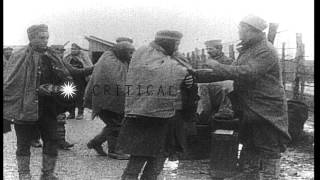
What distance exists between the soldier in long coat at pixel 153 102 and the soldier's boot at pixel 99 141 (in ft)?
8.90

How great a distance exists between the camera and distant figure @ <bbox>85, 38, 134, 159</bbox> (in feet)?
23.6

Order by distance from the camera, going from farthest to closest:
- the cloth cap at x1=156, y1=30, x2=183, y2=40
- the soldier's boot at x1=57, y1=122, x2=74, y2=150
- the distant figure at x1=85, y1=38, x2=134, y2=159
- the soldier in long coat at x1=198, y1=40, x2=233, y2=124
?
the soldier in long coat at x1=198, y1=40, x2=233, y2=124
the soldier's boot at x1=57, y1=122, x2=74, y2=150
the distant figure at x1=85, y1=38, x2=134, y2=159
the cloth cap at x1=156, y1=30, x2=183, y2=40

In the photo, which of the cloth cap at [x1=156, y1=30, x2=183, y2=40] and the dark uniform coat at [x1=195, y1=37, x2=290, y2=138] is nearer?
the cloth cap at [x1=156, y1=30, x2=183, y2=40]

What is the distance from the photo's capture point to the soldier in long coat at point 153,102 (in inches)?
171

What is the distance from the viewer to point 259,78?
16.5 ft

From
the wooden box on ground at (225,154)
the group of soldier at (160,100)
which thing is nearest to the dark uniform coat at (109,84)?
the group of soldier at (160,100)

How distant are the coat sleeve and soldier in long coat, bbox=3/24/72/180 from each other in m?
1.61

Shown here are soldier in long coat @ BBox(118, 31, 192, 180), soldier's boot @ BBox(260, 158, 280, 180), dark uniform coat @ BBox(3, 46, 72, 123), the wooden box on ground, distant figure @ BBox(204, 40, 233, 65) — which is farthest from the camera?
distant figure @ BBox(204, 40, 233, 65)

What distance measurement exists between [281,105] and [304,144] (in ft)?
11.9

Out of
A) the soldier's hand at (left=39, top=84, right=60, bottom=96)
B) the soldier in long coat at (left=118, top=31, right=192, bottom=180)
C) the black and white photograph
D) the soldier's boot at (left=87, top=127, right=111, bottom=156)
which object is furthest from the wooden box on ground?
the soldier's hand at (left=39, top=84, right=60, bottom=96)

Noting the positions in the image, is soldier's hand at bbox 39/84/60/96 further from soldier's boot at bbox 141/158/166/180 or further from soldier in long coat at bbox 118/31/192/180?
soldier's boot at bbox 141/158/166/180

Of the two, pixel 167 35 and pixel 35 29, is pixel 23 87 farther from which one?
pixel 167 35

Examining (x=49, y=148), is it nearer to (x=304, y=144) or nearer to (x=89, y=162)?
(x=89, y=162)

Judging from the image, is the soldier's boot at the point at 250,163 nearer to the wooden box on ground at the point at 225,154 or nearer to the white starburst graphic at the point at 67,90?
the wooden box on ground at the point at 225,154
